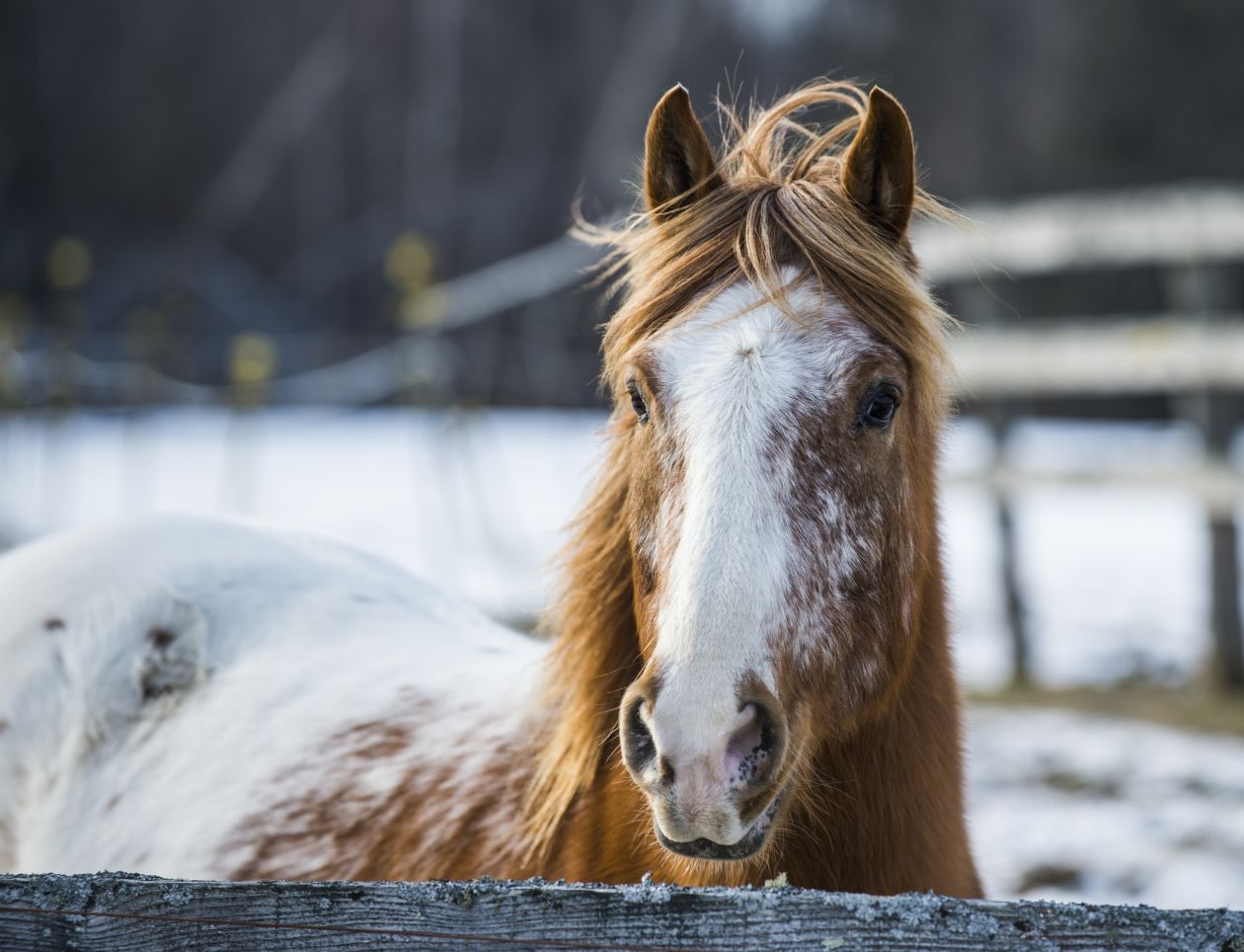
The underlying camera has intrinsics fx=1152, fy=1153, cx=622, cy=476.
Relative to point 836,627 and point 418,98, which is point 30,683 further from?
point 418,98

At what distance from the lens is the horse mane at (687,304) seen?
1786 millimetres

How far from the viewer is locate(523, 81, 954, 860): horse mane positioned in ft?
5.86

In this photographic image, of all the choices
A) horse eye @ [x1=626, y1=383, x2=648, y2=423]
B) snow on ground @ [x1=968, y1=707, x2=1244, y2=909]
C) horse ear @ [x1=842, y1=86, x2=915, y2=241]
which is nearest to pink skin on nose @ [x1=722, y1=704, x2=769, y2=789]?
horse eye @ [x1=626, y1=383, x2=648, y2=423]

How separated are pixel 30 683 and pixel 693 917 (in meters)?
1.86

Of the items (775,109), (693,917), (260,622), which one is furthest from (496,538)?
(693,917)

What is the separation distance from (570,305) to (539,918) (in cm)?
1544

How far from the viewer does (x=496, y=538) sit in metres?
10.3

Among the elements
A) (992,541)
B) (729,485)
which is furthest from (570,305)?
(729,485)

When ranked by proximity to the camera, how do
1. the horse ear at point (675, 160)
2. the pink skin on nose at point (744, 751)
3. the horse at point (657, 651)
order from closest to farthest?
the pink skin on nose at point (744, 751)
the horse at point (657, 651)
the horse ear at point (675, 160)

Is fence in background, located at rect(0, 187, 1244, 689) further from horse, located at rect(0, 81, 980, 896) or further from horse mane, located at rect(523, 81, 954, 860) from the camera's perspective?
horse, located at rect(0, 81, 980, 896)

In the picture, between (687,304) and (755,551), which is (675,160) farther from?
(755,551)

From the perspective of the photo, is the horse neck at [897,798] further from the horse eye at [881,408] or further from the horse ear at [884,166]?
the horse ear at [884,166]

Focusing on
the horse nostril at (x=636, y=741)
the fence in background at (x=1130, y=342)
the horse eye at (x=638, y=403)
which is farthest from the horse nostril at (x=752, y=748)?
the fence in background at (x=1130, y=342)

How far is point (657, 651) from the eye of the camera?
148cm
